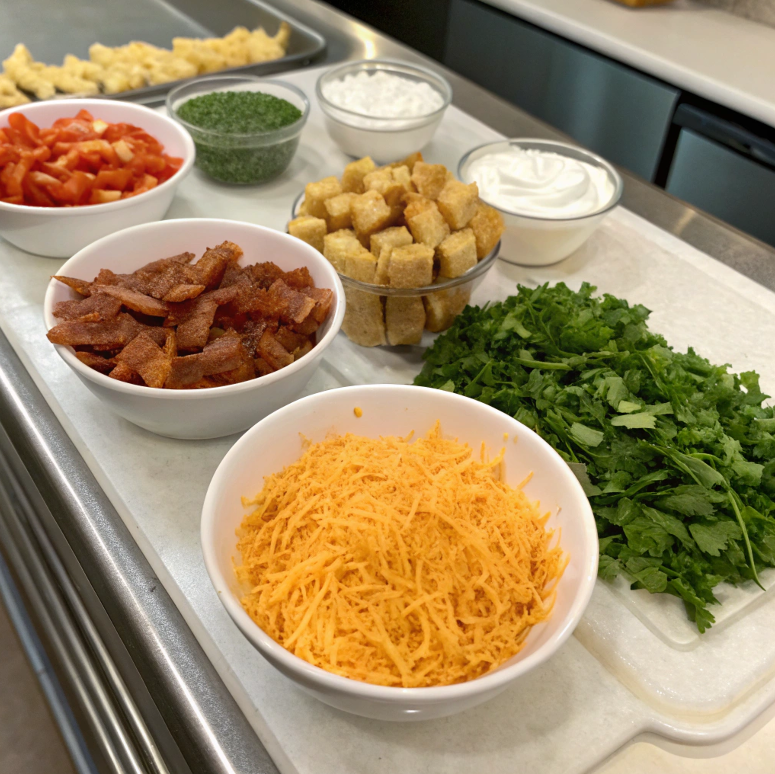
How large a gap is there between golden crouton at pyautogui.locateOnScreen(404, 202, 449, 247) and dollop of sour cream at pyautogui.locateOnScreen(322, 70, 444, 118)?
1.84 feet

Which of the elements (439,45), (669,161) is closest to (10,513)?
(669,161)

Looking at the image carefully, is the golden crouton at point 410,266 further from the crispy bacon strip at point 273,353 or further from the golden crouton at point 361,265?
the crispy bacon strip at point 273,353

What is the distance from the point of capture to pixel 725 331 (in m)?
1.32

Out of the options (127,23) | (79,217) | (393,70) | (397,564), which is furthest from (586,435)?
(127,23)

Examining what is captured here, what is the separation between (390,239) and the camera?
1165mm

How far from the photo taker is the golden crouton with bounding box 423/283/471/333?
1.20 m

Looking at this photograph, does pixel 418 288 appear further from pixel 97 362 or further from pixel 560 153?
pixel 560 153

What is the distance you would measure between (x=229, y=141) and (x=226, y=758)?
1.25m

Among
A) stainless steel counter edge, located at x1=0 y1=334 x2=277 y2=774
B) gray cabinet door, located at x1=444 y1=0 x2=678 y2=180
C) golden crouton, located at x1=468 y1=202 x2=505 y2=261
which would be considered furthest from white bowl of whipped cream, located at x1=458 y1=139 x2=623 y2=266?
gray cabinet door, located at x1=444 y1=0 x2=678 y2=180

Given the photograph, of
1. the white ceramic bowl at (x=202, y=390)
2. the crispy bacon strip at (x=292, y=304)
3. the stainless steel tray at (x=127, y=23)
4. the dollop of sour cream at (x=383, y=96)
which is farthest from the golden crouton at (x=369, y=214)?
the stainless steel tray at (x=127, y=23)

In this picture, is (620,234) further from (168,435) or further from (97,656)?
(97,656)

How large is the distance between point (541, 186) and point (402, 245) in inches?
15.9

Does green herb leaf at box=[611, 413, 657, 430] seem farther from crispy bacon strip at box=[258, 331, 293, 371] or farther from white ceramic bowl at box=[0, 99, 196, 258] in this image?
white ceramic bowl at box=[0, 99, 196, 258]

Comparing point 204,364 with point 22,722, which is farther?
point 22,722
